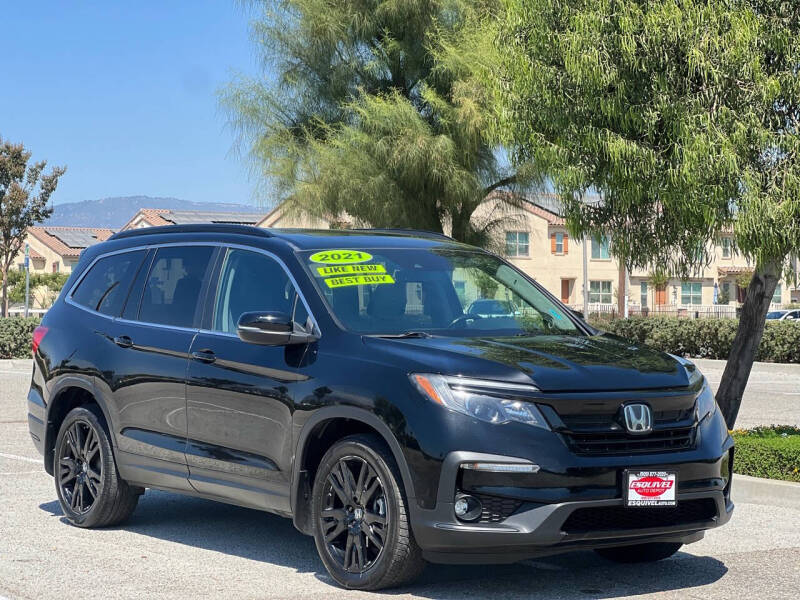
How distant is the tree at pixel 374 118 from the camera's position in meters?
29.2

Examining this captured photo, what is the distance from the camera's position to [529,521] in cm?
592

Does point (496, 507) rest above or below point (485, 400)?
below

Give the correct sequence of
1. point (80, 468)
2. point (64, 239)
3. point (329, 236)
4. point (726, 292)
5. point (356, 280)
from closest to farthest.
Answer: point (356, 280)
point (329, 236)
point (80, 468)
point (726, 292)
point (64, 239)

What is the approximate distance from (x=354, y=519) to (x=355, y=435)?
421 millimetres

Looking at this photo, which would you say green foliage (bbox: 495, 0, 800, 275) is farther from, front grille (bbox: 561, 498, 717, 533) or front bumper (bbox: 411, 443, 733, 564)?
front bumper (bbox: 411, 443, 733, 564)

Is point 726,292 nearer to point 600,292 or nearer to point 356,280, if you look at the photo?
point 600,292

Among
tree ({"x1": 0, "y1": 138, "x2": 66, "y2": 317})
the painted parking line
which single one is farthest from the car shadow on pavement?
→ tree ({"x1": 0, "y1": 138, "x2": 66, "y2": 317})

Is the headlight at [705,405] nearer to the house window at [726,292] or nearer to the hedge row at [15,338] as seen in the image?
the hedge row at [15,338]

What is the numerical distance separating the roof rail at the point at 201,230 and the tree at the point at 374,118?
20.2 m

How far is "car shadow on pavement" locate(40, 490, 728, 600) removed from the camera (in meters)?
6.57

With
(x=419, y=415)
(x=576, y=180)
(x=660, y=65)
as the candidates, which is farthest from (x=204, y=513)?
(x=660, y=65)

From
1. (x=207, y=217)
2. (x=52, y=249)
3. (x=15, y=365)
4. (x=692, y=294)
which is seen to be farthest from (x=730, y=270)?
(x=15, y=365)

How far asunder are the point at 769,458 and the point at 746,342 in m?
2.38

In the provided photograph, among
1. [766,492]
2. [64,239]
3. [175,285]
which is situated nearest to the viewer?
[175,285]
